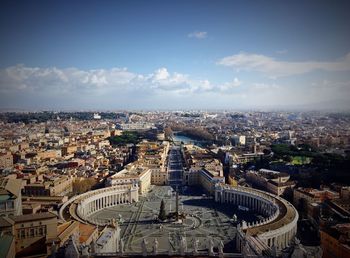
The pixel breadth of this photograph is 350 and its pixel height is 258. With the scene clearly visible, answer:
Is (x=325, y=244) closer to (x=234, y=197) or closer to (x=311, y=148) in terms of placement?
(x=234, y=197)

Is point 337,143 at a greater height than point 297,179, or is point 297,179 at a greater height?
point 337,143

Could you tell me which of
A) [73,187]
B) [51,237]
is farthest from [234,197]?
[51,237]

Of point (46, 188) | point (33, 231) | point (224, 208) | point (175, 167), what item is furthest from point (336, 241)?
point (175, 167)

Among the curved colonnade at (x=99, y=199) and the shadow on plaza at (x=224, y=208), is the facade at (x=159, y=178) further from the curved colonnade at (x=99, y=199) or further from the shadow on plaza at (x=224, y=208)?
the shadow on plaza at (x=224, y=208)

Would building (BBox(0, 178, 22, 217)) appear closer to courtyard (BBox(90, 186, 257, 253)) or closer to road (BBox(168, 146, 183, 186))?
courtyard (BBox(90, 186, 257, 253))

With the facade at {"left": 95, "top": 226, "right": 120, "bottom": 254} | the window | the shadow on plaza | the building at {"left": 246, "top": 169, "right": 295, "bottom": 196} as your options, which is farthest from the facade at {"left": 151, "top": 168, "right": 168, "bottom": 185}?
the window

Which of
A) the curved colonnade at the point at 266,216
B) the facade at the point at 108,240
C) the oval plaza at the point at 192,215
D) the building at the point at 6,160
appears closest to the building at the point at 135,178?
the oval plaza at the point at 192,215
